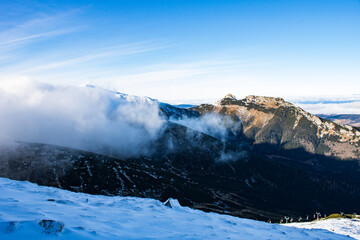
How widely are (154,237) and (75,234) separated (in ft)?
23.8

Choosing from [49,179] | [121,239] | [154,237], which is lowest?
[49,179]

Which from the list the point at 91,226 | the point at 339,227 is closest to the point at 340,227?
the point at 339,227

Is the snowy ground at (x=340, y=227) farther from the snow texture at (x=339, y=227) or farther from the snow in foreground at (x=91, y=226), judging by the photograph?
the snow in foreground at (x=91, y=226)

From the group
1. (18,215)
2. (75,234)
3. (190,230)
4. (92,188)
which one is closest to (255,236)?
(190,230)

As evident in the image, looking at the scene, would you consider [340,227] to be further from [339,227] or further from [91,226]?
[91,226]

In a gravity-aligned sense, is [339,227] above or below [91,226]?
below

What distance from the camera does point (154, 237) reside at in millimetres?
18672

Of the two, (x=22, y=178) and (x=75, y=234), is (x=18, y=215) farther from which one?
(x=22, y=178)

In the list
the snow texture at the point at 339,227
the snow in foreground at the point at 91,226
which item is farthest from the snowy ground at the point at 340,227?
the snow in foreground at the point at 91,226

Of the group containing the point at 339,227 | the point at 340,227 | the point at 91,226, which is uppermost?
the point at 91,226

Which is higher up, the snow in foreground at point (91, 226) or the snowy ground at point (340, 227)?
the snow in foreground at point (91, 226)

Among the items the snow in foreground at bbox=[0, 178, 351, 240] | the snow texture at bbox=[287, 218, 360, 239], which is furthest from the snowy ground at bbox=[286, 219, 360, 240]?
the snow in foreground at bbox=[0, 178, 351, 240]

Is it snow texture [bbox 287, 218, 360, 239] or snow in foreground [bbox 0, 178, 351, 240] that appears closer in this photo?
snow in foreground [bbox 0, 178, 351, 240]

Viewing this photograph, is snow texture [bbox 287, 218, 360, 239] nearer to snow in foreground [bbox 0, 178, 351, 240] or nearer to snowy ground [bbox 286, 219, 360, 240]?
snowy ground [bbox 286, 219, 360, 240]
